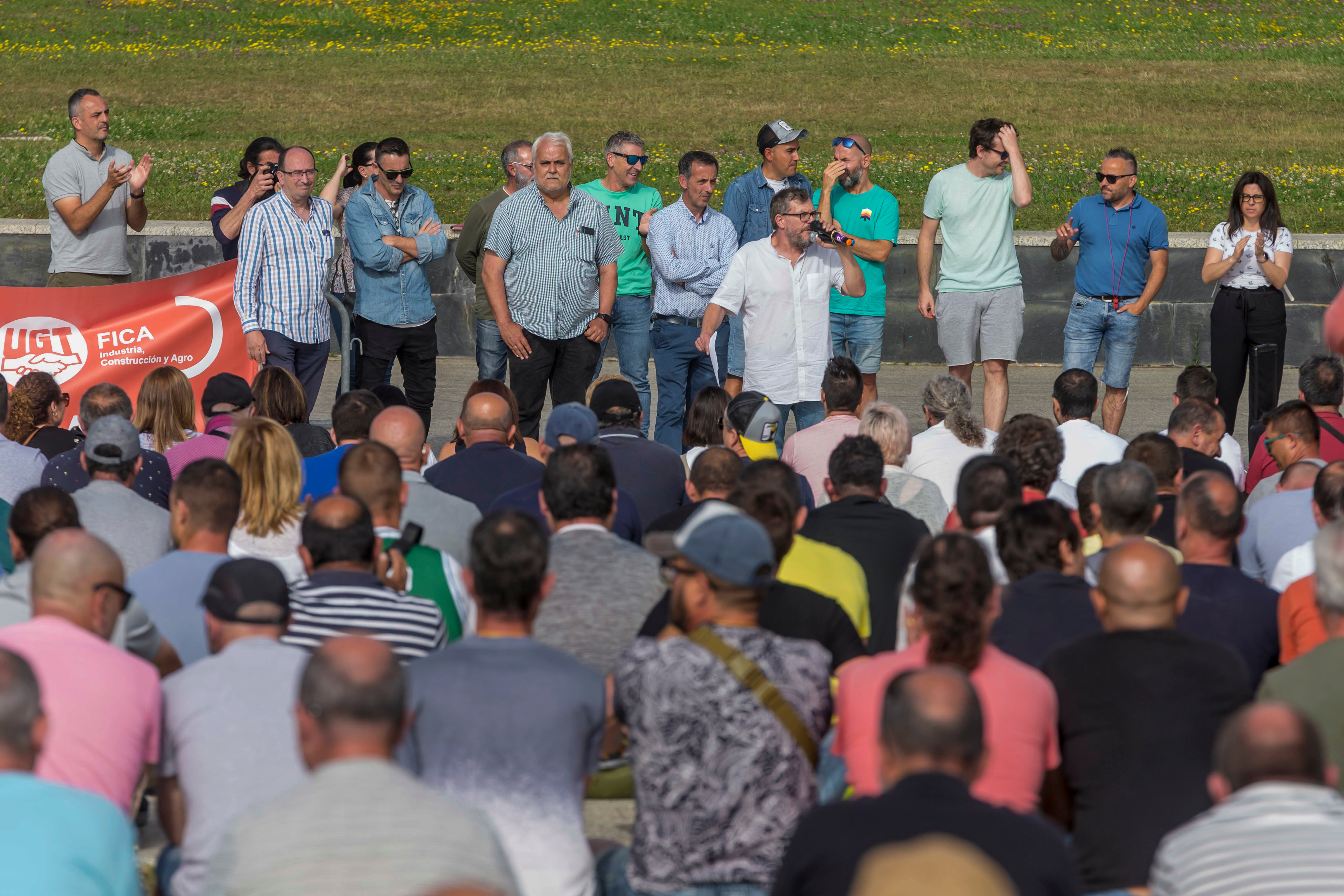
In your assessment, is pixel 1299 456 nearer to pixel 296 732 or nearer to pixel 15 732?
pixel 296 732

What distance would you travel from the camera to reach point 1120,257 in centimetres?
1030

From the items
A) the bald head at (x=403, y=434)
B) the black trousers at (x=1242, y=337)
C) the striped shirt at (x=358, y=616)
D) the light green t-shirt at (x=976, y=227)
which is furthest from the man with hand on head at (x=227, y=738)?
the black trousers at (x=1242, y=337)

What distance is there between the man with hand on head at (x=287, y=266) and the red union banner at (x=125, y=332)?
1.63 feet

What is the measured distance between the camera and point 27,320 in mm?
9875

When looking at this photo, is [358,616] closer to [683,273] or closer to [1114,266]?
[683,273]

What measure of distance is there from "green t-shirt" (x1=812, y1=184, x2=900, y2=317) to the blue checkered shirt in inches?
29.3

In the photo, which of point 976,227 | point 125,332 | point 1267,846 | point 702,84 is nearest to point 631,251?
point 976,227

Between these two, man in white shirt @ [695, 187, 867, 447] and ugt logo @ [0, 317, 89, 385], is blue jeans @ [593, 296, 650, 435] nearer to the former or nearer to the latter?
man in white shirt @ [695, 187, 867, 447]

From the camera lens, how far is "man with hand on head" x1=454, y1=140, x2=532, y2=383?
10.1 metres

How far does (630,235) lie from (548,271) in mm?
1049

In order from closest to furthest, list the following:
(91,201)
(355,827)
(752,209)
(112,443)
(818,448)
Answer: (355,827), (112,443), (818,448), (91,201), (752,209)

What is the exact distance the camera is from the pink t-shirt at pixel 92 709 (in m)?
3.87

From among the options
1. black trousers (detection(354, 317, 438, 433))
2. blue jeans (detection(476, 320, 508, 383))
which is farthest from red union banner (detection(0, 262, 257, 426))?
blue jeans (detection(476, 320, 508, 383))

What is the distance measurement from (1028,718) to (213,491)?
2.75 m
